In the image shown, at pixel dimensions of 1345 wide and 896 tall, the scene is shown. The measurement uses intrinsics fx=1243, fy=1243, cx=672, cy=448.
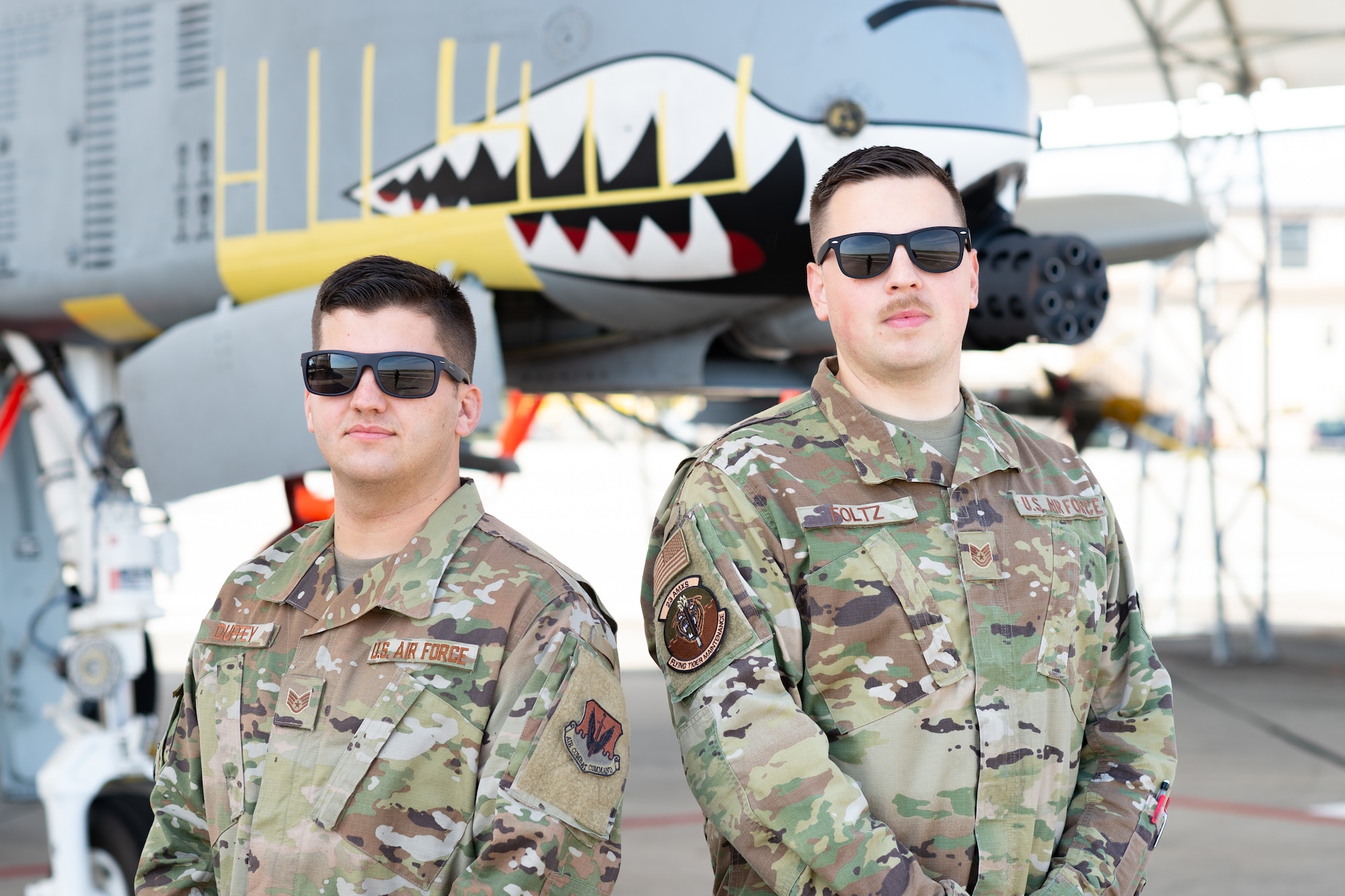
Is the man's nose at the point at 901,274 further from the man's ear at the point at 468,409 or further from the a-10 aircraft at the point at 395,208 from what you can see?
the a-10 aircraft at the point at 395,208

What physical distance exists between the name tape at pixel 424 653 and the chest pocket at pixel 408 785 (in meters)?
0.04

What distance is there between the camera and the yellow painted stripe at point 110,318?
507 cm

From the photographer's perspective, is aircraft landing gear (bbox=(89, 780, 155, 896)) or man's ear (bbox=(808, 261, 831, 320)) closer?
man's ear (bbox=(808, 261, 831, 320))

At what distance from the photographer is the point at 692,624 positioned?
2020 millimetres

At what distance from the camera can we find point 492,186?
4.12 metres

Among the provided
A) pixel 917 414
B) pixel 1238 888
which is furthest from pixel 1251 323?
pixel 917 414

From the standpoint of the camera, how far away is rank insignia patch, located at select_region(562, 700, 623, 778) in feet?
6.36

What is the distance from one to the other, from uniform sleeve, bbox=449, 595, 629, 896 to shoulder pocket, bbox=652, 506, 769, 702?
120mm

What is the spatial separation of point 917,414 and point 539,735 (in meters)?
0.87

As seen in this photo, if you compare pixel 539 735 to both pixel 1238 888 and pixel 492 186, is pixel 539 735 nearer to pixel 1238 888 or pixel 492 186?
pixel 492 186

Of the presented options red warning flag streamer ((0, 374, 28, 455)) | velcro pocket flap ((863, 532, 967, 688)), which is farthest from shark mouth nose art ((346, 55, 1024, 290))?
red warning flag streamer ((0, 374, 28, 455))

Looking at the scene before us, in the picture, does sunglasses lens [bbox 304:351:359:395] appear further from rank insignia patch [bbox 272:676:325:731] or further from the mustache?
the mustache

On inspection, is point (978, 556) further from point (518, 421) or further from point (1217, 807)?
point (518, 421)

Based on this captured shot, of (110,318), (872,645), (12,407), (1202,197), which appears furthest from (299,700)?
(1202,197)
